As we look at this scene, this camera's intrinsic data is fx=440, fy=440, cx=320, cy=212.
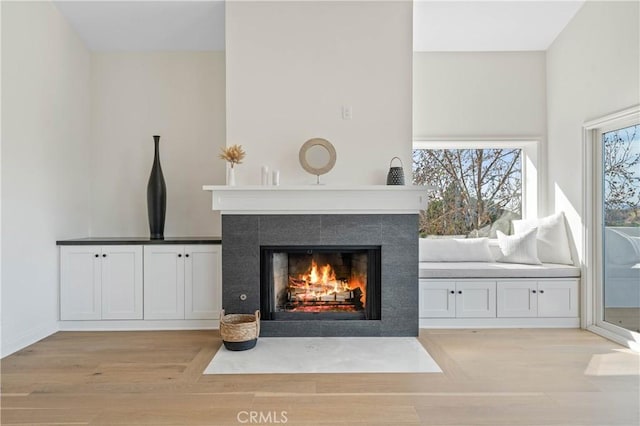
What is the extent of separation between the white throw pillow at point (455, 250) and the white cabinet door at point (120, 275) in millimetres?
2652

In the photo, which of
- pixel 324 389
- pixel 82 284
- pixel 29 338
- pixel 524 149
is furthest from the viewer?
pixel 524 149

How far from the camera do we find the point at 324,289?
380cm

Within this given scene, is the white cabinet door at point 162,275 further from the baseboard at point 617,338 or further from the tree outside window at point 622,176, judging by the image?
the tree outside window at point 622,176

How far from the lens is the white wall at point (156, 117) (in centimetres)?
434

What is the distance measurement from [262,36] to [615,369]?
3549 mm

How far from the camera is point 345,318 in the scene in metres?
3.62

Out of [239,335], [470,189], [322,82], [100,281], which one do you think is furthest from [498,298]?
[100,281]

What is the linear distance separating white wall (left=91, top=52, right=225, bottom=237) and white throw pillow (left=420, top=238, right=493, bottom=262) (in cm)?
216

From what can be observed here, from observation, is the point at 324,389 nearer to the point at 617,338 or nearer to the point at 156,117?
the point at 617,338

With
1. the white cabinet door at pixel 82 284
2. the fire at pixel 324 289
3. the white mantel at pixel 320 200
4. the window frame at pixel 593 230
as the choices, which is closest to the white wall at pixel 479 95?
the window frame at pixel 593 230

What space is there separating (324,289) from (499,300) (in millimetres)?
1556

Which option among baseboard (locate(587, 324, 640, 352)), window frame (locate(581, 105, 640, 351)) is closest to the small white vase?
window frame (locate(581, 105, 640, 351))

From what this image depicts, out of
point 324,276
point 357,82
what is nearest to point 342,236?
point 324,276

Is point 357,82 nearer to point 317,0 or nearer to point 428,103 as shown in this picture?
point 317,0
